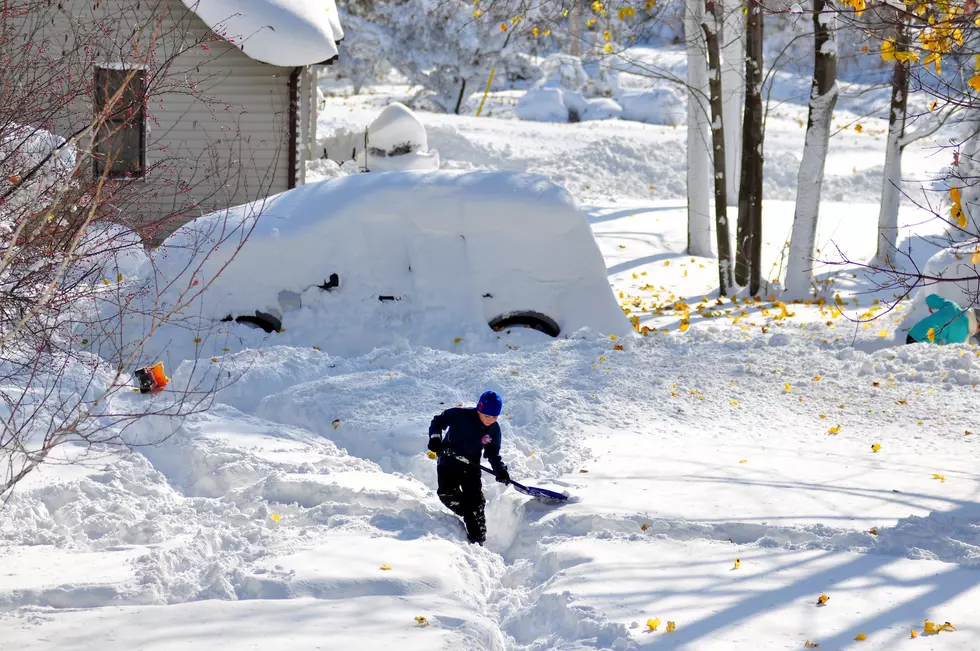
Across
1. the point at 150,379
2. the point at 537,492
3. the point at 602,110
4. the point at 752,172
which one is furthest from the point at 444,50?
the point at 537,492

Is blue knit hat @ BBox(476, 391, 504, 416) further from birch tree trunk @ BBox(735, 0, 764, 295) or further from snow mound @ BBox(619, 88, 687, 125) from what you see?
snow mound @ BBox(619, 88, 687, 125)

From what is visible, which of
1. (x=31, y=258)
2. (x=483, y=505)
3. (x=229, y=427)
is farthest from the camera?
(x=229, y=427)

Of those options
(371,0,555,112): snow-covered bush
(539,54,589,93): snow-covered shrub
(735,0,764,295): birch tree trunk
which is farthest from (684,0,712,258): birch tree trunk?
(539,54,589,93): snow-covered shrub

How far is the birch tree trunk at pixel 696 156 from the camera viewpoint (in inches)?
542

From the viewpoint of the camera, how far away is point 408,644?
3.95 m

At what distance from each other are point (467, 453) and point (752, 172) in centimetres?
772

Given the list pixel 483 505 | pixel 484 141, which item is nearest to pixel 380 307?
pixel 483 505

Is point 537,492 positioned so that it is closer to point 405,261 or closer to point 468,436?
point 468,436

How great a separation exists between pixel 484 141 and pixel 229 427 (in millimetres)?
15328

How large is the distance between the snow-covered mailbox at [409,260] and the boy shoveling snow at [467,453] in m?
2.90

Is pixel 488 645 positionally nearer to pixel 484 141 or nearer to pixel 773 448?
pixel 773 448

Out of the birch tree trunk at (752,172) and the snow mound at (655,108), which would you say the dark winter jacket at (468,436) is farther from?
the snow mound at (655,108)

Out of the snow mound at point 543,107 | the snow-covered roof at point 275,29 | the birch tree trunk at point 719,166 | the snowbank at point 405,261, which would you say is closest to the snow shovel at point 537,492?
the snowbank at point 405,261

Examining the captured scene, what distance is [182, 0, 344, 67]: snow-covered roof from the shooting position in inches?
501
